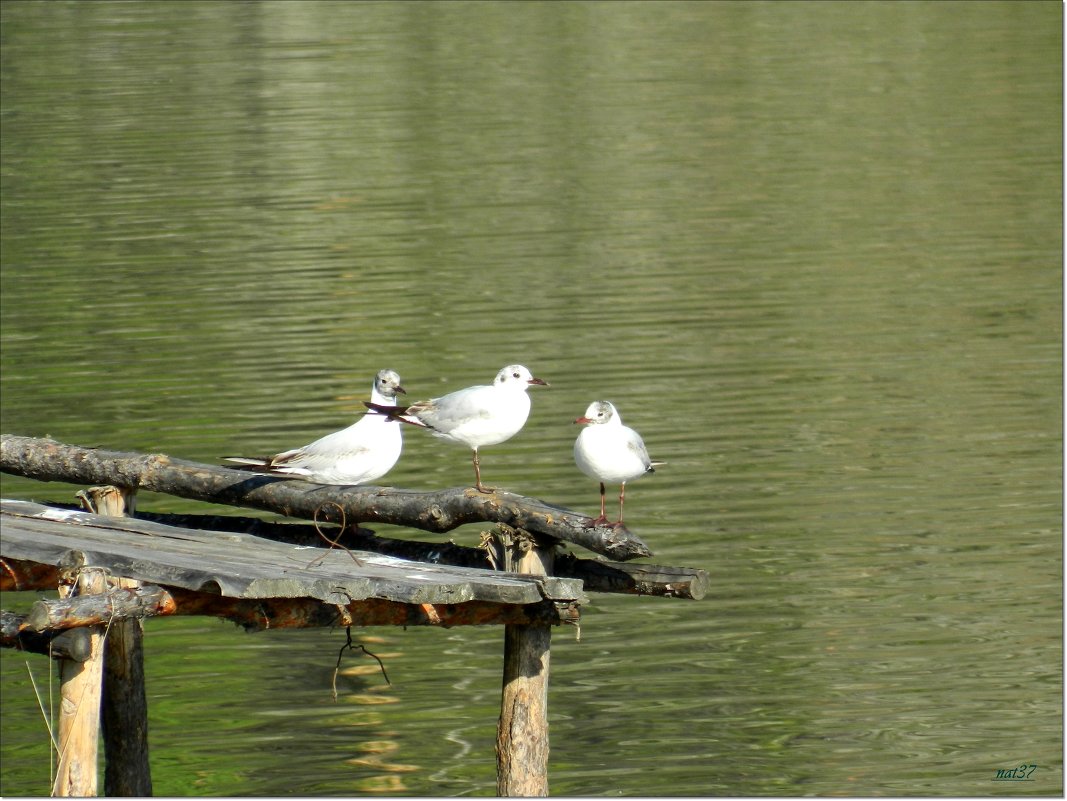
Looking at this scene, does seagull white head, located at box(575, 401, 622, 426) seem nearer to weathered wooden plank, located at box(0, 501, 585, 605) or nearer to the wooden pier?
the wooden pier

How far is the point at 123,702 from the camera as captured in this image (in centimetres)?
945

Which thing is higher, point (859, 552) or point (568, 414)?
point (568, 414)

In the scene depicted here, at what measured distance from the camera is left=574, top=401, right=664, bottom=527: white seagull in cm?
812

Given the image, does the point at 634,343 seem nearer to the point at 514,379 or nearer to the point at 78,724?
the point at 514,379

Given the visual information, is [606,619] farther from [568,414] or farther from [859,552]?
[568,414]

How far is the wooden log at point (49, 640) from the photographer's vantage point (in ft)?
25.5

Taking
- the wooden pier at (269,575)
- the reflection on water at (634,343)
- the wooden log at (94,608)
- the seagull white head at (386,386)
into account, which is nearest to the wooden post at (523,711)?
the wooden pier at (269,575)

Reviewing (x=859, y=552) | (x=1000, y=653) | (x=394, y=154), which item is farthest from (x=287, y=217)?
(x=1000, y=653)

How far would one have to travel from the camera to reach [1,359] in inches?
763

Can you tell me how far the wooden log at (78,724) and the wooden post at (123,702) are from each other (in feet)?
4.46

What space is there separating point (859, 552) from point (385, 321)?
7777 millimetres

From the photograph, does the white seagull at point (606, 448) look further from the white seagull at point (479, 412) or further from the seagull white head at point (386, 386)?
the seagull white head at point (386, 386)

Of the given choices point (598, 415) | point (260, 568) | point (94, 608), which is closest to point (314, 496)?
point (260, 568)

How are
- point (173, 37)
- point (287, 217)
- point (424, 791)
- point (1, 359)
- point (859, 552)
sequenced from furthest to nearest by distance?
point (173, 37) < point (287, 217) < point (1, 359) < point (859, 552) < point (424, 791)
